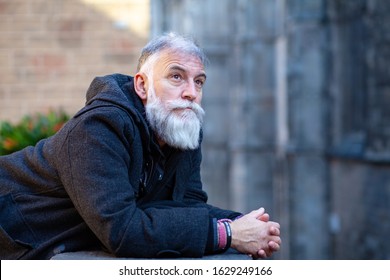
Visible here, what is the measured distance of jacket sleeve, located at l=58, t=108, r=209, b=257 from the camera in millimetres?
3031

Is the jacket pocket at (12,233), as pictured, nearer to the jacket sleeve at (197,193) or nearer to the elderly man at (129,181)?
the elderly man at (129,181)

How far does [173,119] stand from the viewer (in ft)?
10.9

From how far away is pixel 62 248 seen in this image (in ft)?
10.6

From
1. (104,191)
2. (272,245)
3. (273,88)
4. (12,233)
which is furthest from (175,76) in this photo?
(273,88)

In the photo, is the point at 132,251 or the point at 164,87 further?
the point at 164,87

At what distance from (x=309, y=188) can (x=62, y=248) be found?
19.6 m

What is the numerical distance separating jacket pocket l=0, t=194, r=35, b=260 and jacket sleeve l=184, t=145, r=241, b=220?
0.63m

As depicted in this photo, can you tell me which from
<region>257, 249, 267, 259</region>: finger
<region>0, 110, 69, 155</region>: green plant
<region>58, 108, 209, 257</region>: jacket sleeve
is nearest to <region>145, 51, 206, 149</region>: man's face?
<region>58, 108, 209, 257</region>: jacket sleeve

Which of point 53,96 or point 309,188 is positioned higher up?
point 53,96

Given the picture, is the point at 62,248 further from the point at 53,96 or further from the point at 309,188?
the point at 309,188

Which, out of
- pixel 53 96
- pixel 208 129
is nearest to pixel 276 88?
pixel 208 129

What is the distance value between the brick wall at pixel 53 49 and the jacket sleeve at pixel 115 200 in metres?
4.62

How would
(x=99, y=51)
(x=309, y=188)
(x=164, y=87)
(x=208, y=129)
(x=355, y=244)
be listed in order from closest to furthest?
1. (x=164, y=87)
2. (x=99, y=51)
3. (x=355, y=244)
4. (x=309, y=188)
5. (x=208, y=129)

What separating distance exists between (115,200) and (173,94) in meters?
0.47
